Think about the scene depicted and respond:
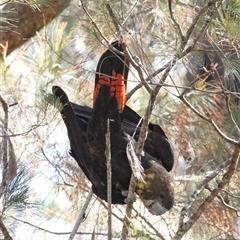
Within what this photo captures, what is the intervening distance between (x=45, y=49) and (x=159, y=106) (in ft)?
1.22

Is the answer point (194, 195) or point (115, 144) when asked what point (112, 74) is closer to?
point (115, 144)

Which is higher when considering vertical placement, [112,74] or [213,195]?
[112,74]

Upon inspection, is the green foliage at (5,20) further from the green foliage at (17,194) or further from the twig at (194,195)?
the twig at (194,195)

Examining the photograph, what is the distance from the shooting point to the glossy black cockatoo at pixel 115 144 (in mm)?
1365

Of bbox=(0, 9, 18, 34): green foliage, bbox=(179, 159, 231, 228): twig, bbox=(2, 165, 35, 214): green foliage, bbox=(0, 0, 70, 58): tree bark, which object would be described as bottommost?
bbox=(2, 165, 35, 214): green foliage

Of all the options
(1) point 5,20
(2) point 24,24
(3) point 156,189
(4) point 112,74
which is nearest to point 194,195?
(3) point 156,189

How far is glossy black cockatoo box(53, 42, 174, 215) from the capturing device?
137cm

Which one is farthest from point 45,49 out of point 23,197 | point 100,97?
point 23,197

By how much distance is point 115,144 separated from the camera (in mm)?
1443

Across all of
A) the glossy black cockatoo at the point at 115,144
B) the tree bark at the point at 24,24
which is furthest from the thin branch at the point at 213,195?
the tree bark at the point at 24,24

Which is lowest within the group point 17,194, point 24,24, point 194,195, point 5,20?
point 17,194

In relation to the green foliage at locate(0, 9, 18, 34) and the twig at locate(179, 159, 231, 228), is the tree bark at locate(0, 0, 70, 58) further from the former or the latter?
the twig at locate(179, 159, 231, 228)

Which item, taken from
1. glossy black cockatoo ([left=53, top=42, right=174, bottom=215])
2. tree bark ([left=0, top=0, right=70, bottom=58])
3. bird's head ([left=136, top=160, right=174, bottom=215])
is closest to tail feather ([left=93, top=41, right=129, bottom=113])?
glossy black cockatoo ([left=53, top=42, right=174, bottom=215])

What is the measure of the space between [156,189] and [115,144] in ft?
0.47
